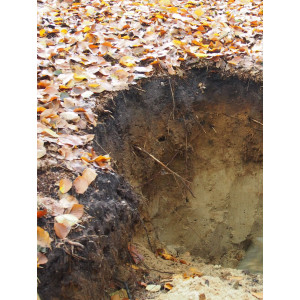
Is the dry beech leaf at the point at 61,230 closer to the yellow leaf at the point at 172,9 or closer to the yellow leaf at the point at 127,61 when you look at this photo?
the yellow leaf at the point at 127,61

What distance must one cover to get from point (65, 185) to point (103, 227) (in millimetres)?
304

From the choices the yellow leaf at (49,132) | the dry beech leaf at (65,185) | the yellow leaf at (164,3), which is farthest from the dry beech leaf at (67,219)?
the yellow leaf at (164,3)

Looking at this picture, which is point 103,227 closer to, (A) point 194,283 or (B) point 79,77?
(A) point 194,283

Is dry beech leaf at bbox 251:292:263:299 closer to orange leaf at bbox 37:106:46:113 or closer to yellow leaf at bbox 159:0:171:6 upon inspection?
orange leaf at bbox 37:106:46:113

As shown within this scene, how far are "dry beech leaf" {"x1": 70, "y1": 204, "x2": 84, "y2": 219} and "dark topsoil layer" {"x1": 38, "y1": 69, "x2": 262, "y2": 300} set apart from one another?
0.03m

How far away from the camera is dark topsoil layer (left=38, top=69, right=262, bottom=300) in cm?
163

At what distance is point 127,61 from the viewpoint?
3072 mm

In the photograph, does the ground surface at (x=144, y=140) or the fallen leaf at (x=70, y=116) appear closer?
the ground surface at (x=144, y=140)

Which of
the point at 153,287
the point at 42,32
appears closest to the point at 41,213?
the point at 153,287

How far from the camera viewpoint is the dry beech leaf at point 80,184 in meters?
1.93

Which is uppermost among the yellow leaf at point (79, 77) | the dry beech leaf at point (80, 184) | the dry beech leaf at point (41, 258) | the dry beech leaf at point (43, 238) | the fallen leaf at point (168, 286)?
the yellow leaf at point (79, 77)

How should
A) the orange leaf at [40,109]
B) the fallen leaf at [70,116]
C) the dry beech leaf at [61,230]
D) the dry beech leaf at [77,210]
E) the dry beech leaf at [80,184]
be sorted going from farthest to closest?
the fallen leaf at [70,116] → the orange leaf at [40,109] → the dry beech leaf at [80,184] → the dry beech leaf at [77,210] → the dry beech leaf at [61,230]

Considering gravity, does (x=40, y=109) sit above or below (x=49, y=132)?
above

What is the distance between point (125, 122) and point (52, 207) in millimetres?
1285
